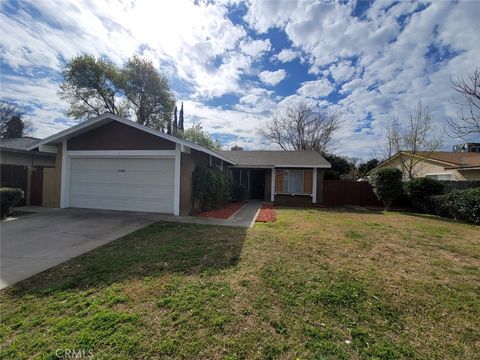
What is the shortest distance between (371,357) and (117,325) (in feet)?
9.08

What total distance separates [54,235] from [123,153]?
13.9 feet

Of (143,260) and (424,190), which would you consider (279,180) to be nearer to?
(424,190)

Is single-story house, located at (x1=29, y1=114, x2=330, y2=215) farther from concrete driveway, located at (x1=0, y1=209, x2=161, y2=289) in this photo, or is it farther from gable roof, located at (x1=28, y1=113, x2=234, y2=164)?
concrete driveway, located at (x1=0, y1=209, x2=161, y2=289)

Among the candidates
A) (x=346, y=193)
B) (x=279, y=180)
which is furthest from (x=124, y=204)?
(x=346, y=193)

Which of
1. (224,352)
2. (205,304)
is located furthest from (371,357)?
(205,304)

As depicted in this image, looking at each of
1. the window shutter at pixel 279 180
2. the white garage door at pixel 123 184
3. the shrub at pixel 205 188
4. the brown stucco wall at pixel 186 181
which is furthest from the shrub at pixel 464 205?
the white garage door at pixel 123 184

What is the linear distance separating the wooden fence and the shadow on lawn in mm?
11223

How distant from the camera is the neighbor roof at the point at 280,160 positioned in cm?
1601

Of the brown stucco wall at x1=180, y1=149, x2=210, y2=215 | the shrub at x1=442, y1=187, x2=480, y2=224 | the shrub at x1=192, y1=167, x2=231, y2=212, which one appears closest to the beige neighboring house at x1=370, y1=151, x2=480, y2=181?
the shrub at x1=442, y1=187, x2=480, y2=224

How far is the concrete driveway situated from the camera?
4.67 metres

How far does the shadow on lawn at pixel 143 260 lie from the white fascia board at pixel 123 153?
351 cm

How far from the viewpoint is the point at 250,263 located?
15.8 ft

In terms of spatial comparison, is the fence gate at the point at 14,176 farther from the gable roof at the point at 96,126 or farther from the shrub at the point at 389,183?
the shrub at the point at 389,183

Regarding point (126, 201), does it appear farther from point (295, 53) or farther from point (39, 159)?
point (295, 53)
